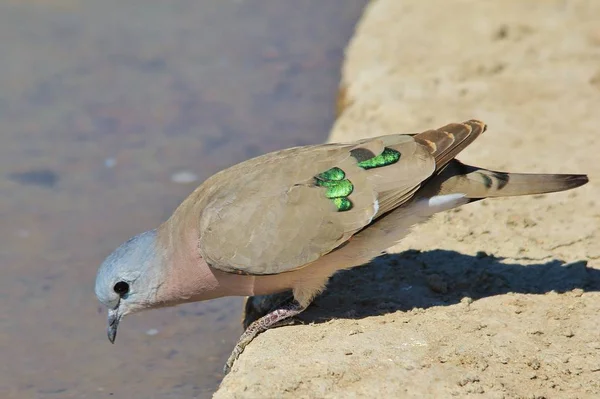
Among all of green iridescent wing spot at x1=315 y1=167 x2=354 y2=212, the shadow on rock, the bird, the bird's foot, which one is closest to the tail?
the bird

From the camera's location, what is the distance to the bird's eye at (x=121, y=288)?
5.61 m

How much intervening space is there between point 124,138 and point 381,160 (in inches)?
160

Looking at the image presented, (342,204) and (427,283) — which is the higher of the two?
(342,204)

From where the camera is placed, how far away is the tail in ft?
17.9

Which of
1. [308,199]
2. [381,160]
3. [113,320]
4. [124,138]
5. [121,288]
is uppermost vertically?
[124,138]

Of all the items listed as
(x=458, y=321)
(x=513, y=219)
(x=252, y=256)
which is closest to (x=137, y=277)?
(x=252, y=256)

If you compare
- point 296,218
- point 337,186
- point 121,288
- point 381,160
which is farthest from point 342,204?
point 121,288

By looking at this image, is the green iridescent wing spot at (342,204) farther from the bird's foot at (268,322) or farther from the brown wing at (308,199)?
the bird's foot at (268,322)

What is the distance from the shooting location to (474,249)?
6.17m

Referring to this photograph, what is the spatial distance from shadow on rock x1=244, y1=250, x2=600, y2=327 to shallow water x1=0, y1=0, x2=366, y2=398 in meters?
0.91

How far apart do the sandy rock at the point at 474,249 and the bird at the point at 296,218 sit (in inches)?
14.6

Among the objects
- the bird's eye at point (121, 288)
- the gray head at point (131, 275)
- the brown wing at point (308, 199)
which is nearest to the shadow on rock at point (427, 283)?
the brown wing at point (308, 199)

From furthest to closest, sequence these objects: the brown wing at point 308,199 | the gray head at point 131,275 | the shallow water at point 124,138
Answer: the shallow water at point 124,138 → the gray head at point 131,275 → the brown wing at point 308,199

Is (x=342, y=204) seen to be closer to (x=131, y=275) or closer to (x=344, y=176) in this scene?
(x=344, y=176)
